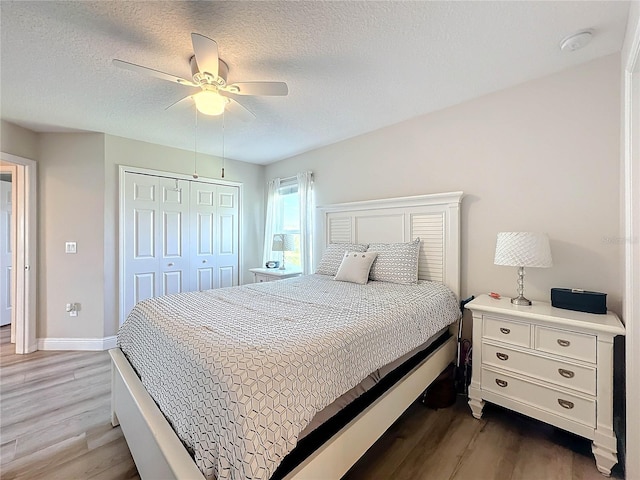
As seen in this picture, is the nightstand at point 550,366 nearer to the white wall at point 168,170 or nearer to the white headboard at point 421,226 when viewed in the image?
the white headboard at point 421,226

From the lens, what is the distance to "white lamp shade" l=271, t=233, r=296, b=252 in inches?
161

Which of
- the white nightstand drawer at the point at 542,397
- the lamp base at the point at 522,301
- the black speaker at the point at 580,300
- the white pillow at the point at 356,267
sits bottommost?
the white nightstand drawer at the point at 542,397

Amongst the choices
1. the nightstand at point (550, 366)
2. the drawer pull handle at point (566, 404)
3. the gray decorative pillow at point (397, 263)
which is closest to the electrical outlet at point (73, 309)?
the gray decorative pillow at point (397, 263)

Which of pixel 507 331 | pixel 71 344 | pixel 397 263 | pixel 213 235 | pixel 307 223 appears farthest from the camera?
pixel 213 235

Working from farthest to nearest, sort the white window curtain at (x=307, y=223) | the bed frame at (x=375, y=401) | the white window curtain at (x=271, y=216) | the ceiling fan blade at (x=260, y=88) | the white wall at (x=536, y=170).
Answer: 1. the white window curtain at (x=271, y=216)
2. the white window curtain at (x=307, y=223)
3. the white wall at (x=536, y=170)
4. the ceiling fan blade at (x=260, y=88)
5. the bed frame at (x=375, y=401)

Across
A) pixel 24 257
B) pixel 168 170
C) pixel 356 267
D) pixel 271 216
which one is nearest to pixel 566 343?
pixel 356 267

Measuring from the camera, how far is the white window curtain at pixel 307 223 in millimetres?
3910

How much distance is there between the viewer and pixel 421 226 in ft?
9.01

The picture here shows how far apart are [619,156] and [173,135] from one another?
403cm

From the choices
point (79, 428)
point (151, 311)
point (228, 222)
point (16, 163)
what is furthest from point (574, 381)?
point (16, 163)

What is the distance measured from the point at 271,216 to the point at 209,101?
265 centimetres

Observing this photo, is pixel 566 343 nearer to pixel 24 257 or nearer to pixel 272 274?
pixel 272 274

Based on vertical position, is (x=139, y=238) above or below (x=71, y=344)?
above

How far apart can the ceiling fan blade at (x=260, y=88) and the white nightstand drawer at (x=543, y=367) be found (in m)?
2.22
